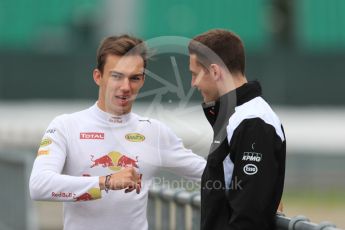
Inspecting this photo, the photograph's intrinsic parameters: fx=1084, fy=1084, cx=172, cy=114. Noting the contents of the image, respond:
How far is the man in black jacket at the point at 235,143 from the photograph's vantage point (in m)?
4.77

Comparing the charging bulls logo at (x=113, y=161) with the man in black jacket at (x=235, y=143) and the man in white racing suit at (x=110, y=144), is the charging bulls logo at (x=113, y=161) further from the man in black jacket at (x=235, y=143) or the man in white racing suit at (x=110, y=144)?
the man in black jacket at (x=235, y=143)

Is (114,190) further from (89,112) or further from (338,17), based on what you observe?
(338,17)

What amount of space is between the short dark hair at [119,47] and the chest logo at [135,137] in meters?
0.38

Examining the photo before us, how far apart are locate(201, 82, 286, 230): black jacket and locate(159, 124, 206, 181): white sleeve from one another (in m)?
0.85

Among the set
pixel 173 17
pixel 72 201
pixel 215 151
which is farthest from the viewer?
pixel 173 17

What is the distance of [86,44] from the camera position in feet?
101

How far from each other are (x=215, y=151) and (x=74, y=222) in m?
1.08

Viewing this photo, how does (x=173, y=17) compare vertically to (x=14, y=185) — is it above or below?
above

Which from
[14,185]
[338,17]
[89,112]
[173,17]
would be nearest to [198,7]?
[173,17]

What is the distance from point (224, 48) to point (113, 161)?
97 cm

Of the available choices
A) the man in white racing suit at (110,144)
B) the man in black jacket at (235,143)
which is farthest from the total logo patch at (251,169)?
the man in white racing suit at (110,144)

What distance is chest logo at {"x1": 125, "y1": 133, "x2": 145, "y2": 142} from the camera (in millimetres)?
5727

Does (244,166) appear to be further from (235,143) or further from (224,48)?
(224,48)

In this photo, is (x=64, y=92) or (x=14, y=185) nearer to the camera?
(x=14, y=185)
